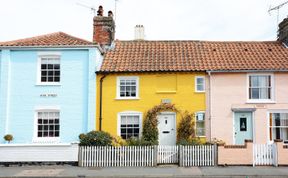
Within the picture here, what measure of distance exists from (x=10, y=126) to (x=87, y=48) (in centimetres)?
636

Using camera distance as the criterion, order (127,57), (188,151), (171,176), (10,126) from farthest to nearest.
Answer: (127,57) < (10,126) < (188,151) < (171,176)

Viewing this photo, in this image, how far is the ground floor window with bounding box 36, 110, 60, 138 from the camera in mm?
20969

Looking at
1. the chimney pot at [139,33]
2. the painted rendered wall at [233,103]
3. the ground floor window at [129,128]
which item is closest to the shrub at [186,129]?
the painted rendered wall at [233,103]

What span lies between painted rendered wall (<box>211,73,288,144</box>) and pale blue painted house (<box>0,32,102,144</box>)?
7.16 meters

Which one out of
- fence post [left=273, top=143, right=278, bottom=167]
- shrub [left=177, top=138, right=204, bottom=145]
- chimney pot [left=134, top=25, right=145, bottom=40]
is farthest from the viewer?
chimney pot [left=134, top=25, right=145, bottom=40]

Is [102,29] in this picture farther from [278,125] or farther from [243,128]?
[278,125]

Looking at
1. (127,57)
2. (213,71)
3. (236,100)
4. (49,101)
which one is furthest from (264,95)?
(49,101)

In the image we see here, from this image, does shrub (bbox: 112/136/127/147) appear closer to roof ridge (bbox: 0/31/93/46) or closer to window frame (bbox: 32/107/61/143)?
window frame (bbox: 32/107/61/143)

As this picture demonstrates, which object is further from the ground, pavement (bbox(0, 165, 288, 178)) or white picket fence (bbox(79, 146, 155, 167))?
white picket fence (bbox(79, 146, 155, 167))

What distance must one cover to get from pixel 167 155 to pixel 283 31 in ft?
42.7

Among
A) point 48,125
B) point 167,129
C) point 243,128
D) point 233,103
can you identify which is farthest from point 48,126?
point 243,128

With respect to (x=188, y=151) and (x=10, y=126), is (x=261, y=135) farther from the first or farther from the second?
(x=10, y=126)

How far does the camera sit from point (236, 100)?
68.9 ft

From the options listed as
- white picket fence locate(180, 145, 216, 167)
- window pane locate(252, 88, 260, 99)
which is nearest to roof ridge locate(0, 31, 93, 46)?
white picket fence locate(180, 145, 216, 167)
